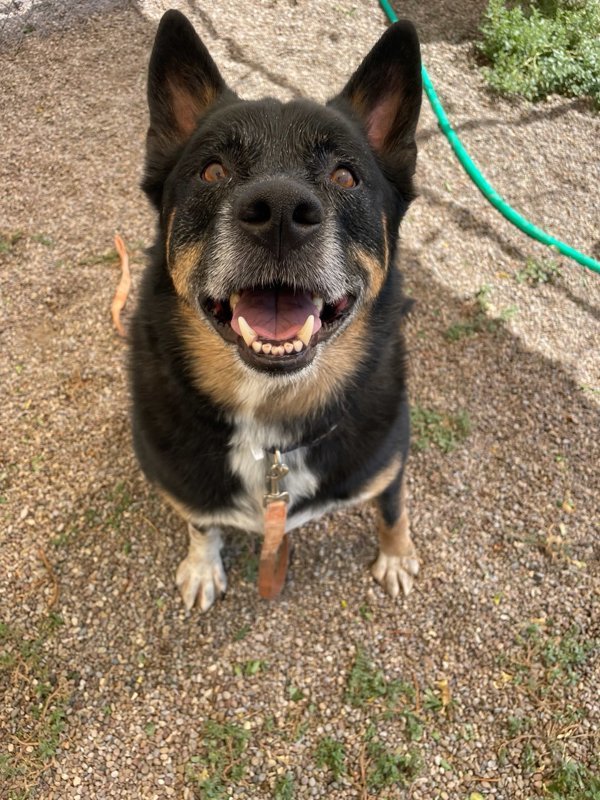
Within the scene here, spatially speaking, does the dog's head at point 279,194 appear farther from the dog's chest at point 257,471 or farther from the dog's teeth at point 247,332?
the dog's chest at point 257,471

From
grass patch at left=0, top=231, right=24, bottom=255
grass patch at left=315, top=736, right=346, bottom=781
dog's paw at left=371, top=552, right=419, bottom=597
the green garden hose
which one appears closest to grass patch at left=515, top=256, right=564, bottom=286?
the green garden hose

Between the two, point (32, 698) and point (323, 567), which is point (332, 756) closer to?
point (323, 567)

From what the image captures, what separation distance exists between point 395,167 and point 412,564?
1936 mm

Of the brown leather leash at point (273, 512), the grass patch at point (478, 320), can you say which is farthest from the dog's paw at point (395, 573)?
the grass patch at point (478, 320)

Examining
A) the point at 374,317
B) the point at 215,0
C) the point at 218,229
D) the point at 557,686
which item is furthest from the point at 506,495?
the point at 215,0

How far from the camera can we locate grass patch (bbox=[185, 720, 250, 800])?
253 cm

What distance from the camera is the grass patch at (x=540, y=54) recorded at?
5.63 meters

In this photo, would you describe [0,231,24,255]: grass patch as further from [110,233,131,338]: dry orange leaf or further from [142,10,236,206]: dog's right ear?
[142,10,236,206]: dog's right ear

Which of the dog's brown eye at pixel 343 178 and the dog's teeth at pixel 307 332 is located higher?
the dog's brown eye at pixel 343 178

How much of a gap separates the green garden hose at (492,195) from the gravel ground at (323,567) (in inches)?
3.7

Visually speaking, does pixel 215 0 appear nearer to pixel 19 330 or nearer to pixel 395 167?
pixel 19 330

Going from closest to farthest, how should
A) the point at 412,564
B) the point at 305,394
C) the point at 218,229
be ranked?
1. the point at 218,229
2. the point at 305,394
3. the point at 412,564

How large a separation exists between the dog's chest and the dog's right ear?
105cm

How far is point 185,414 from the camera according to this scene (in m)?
2.39
